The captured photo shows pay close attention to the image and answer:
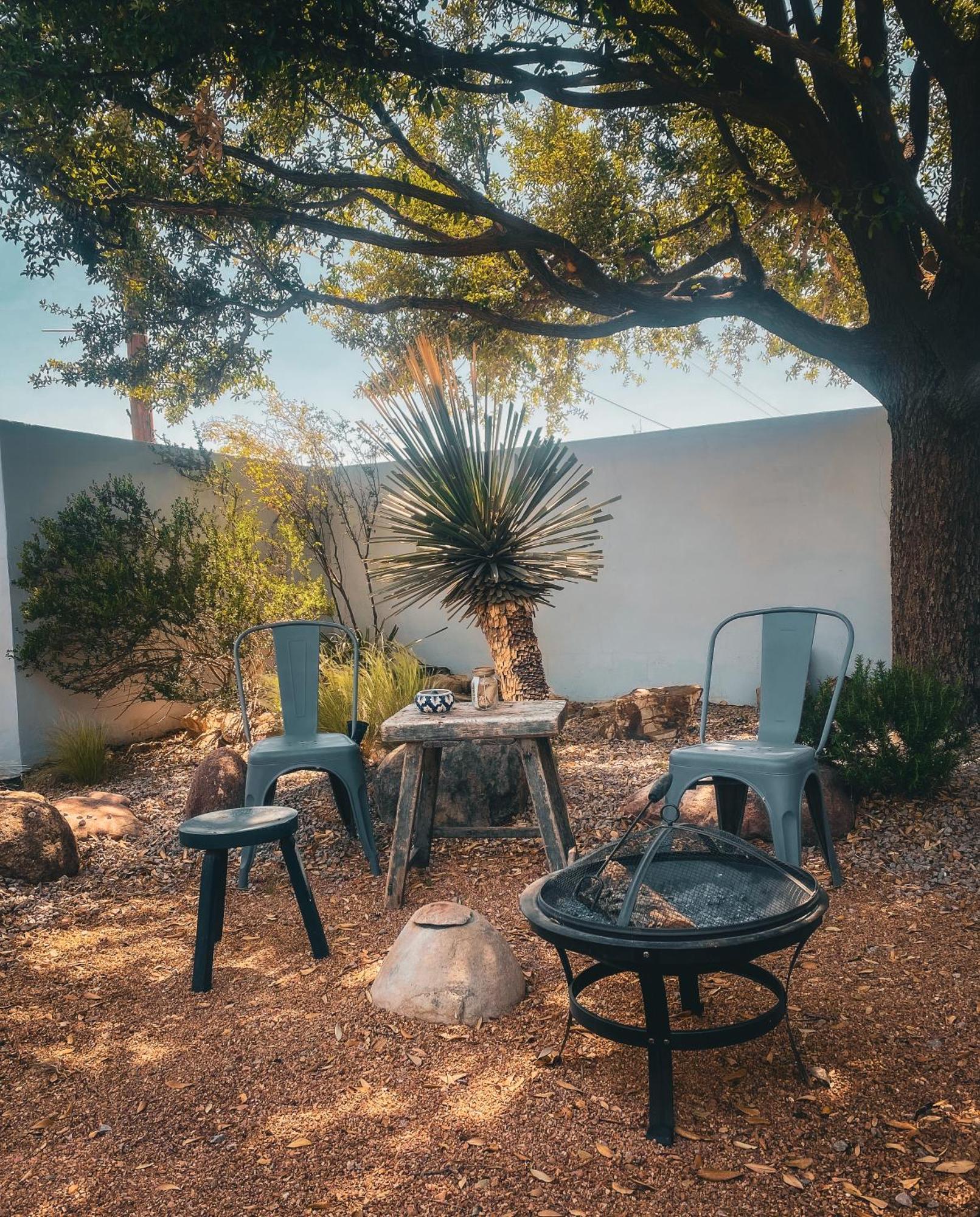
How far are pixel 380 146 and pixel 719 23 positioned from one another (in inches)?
102

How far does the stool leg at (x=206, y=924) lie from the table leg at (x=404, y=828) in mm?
752

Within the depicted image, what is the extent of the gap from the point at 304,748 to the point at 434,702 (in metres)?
0.57

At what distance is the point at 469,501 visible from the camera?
4.72 metres

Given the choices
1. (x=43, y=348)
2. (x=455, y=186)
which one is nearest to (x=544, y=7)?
(x=455, y=186)

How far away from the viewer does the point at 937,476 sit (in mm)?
4996

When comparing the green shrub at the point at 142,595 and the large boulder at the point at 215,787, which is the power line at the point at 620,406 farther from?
the large boulder at the point at 215,787

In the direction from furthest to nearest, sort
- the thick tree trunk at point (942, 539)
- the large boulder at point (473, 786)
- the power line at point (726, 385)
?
the power line at point (726, 385)
the thick tree trunk at point (942, 539)
the large boulder at point (473, 786)

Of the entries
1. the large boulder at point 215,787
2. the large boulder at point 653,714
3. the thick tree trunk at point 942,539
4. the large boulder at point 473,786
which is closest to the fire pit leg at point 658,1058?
the large boulder at point 473,786

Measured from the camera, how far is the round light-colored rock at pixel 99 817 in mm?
4223

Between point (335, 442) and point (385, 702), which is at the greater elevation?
point (335, 442)

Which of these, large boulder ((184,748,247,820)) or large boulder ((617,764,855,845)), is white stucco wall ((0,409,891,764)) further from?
large boulder ((617,764,855,845))

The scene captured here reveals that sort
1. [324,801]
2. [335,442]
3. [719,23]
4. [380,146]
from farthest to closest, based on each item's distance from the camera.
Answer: [335,442]
[380,146]
[324,801]
[719,23]

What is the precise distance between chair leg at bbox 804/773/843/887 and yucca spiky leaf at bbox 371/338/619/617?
187cm

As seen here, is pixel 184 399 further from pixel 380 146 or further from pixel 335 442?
pixel 380 146
